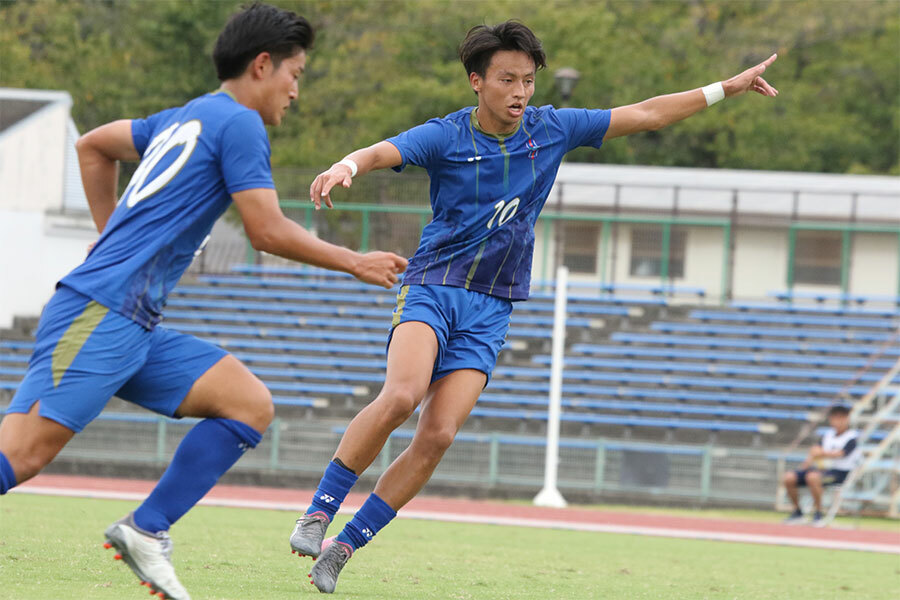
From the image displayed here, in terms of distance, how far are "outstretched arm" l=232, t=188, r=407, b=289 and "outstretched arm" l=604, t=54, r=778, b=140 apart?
2.23 metres

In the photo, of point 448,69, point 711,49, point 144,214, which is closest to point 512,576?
point 144,214

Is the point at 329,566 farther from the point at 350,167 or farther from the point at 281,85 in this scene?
the point at 281,85

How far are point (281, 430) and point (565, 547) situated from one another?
7870 mm

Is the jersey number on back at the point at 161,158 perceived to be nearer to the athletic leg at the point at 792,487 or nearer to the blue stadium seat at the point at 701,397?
the athletic leg at the point at 792,487

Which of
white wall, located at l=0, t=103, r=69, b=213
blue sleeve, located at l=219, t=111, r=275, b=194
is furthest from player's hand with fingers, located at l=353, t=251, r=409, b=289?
white wall, located at l=0, t=103, r=69, b=213

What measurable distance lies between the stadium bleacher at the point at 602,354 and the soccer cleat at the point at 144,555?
14826 mm

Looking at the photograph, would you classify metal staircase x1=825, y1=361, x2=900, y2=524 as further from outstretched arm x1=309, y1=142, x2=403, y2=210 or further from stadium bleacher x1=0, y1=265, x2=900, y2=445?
outstretched arm x1=309, y1=142, x2=403, y2=210

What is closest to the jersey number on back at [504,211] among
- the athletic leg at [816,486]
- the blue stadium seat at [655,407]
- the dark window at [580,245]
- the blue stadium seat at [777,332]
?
the athletic leg at [816,486]

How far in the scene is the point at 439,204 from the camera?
5715mm

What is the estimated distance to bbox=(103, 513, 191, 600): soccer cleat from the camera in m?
4.08

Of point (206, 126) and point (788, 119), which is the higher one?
point (788, 119)

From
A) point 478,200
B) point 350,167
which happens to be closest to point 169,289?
point 350,167

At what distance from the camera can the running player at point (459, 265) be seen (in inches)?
214

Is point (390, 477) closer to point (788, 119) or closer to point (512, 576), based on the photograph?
point (512, 576)
